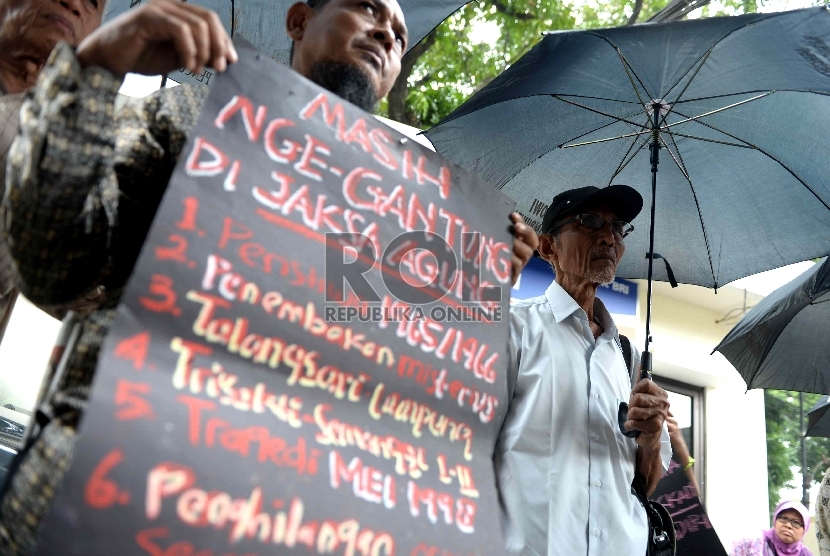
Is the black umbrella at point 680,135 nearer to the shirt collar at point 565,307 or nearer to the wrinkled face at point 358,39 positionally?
the shirt collar at point 565,307

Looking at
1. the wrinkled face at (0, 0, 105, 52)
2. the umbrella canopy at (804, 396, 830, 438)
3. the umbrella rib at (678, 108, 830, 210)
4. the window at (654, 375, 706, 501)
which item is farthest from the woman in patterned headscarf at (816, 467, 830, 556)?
the wrinkled face at (0, 0, 105, 52)

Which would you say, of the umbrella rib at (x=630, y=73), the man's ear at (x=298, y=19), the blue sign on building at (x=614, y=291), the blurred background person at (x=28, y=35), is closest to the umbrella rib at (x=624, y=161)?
the umbrella rib at (x=630, y=73)

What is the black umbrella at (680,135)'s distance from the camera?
2725 mm

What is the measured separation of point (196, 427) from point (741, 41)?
2.31 m

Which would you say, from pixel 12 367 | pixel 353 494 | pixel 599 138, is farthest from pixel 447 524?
pixel 12 367

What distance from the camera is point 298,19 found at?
2096mm

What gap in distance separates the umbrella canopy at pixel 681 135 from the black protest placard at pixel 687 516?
3.49 ft

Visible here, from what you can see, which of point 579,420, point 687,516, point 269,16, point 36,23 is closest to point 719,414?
point 687,516

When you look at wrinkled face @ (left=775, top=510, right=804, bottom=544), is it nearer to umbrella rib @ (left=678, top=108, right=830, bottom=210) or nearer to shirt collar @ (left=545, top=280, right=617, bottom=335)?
umbrella rib @ (left=678, top=108, right=830, bottom=210)

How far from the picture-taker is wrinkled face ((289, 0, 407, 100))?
1.91 metres

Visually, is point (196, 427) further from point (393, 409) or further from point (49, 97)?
point (49, 97)

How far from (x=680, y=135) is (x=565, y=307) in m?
1.00

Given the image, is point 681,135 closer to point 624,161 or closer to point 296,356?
point 624,161

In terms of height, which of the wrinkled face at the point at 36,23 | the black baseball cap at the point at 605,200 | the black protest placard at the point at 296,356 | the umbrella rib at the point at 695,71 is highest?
the umbrella rib at the point at 695,71
